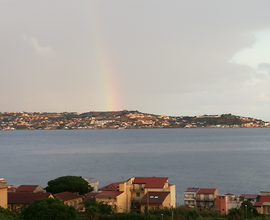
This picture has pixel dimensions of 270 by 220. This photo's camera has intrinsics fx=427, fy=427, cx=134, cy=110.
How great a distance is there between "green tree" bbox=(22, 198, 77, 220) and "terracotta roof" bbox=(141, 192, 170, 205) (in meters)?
7.31

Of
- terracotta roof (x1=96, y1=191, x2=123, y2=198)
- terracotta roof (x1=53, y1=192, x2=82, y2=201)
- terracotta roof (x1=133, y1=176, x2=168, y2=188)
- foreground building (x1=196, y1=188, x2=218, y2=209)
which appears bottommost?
foreground building (x1=196, y1=188, x2=218, y2=209)

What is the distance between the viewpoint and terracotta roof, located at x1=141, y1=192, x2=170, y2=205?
26.5 m

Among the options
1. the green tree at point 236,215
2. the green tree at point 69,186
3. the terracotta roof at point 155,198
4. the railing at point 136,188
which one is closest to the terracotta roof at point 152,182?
the railing at point 136,188

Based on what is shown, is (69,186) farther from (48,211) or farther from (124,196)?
(48,211)

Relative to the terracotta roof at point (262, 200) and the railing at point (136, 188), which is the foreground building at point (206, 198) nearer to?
the terracotta roof at point (262, 200)

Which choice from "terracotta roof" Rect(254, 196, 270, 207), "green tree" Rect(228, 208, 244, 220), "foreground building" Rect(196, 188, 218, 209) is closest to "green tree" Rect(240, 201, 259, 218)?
"terracotta roof" Rect(254, 196, 270, 207)

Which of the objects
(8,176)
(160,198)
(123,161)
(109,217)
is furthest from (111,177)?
(109,217)

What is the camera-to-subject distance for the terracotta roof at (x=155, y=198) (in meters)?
26.5

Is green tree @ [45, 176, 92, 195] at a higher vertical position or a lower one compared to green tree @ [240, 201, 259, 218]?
higher

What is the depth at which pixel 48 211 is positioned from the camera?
1978 centimetres

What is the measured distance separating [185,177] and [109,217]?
111ft

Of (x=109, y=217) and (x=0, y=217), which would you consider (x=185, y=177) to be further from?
(x=0, y=217)

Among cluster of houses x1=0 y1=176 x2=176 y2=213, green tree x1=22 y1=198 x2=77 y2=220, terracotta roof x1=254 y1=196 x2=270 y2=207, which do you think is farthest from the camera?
terracotta roof x1=254 y1=196 x2=270 y2=207

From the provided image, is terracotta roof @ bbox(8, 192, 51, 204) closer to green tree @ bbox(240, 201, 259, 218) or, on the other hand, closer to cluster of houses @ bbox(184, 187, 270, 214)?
cluster of houses @ bbox(184, 187, 270, 214)
